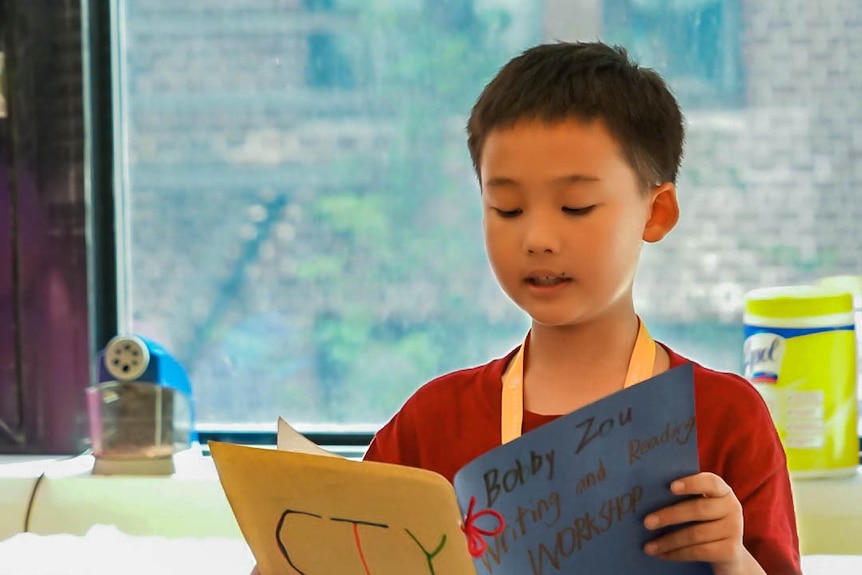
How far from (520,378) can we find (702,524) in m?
0.26

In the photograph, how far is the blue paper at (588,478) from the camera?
0.69 meters

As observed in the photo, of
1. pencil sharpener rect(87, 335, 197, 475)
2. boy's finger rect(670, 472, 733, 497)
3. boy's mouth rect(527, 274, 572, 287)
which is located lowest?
pencil sharpener rect(87, 335, 197, 475)

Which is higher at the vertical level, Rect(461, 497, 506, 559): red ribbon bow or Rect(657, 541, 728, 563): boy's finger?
Rect(461, 497, 506, 559): red ribbon bow

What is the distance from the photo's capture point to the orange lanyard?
0.92 metres

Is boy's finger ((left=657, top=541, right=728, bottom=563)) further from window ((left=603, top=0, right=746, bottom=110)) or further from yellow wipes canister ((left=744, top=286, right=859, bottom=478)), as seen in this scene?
window ((left=603, top=0, right=746, bottom=110))

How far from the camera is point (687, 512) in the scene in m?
0.72

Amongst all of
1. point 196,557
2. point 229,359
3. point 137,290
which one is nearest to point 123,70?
point 137,290

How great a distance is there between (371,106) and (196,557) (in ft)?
2.40

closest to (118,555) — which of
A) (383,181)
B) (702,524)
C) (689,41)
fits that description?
(383,181)

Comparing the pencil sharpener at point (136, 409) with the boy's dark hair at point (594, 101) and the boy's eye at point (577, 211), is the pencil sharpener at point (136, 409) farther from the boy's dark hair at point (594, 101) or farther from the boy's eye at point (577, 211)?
the boy's eye at point (577, 211)

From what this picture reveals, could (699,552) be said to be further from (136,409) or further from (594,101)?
(136,409)

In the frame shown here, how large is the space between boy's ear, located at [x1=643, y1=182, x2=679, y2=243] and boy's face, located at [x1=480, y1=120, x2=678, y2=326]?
44 mm

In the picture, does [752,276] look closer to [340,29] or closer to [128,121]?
[340,29]

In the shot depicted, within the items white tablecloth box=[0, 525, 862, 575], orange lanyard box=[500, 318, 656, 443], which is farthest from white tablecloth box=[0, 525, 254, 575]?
orange lanyard box=[500, 318, 656, 443]
